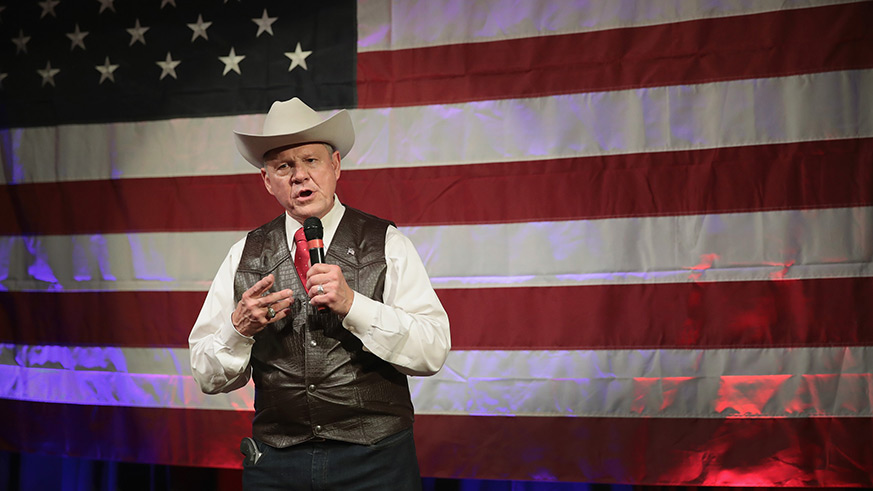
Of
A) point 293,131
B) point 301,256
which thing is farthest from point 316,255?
point 293,131

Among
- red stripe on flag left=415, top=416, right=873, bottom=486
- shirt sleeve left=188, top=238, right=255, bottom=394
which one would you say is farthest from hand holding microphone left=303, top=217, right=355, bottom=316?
red stripe on flag left=415, top=416, right=873, bottom=486

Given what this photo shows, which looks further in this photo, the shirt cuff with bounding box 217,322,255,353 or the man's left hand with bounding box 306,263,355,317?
the shirt cuff with bounding box 217,322,255,353

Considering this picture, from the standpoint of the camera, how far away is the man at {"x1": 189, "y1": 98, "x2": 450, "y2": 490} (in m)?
1.50

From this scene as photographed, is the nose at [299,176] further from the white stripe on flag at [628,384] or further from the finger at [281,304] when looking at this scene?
the white stripe on flag at [628,384]

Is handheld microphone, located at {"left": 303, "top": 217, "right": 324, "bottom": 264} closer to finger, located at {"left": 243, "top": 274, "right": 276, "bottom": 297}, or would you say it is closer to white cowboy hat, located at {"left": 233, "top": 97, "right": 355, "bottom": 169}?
finger, located at {"left": 243, "top": 274, "right": 276, "bottom": 297}

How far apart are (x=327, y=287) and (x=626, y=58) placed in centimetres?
161

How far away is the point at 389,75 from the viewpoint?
2.62 meters

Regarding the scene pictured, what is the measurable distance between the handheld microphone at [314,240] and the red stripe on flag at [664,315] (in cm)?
112

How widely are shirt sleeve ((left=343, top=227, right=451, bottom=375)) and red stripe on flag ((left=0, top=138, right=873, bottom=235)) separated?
897 millimetres

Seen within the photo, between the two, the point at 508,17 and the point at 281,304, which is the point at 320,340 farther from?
the point at 508,17

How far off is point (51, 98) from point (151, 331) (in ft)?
3.70

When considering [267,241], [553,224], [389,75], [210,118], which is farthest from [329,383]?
[210,118]

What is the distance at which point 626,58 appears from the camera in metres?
2.45

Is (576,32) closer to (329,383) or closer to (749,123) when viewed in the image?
(749,123)
